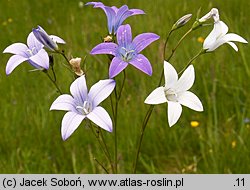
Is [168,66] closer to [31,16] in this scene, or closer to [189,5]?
[189,5]

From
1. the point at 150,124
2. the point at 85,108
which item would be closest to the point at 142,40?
the point at 85,108

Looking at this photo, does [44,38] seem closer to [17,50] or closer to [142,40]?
[17,50]

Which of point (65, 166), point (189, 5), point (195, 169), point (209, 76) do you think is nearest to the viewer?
point (195, 169)

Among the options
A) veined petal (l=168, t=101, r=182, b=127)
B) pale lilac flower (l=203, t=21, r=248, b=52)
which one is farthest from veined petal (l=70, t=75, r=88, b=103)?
pale lilac flower (l=203, t=21, r=248, b=52)

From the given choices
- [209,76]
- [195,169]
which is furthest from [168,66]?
[209,76]

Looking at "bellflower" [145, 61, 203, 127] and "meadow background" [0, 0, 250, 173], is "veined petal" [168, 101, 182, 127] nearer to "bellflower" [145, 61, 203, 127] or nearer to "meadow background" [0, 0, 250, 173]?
"bellflower" [145, 61, 203, 127]
